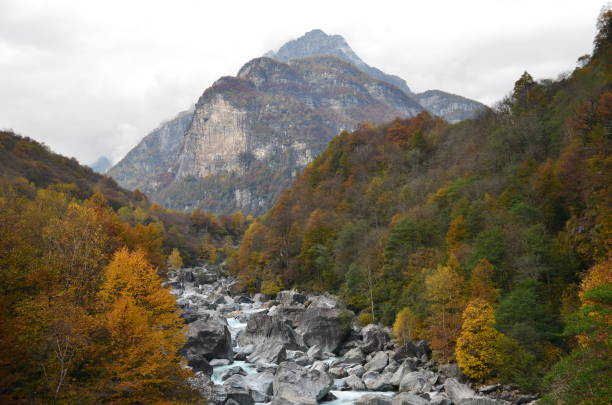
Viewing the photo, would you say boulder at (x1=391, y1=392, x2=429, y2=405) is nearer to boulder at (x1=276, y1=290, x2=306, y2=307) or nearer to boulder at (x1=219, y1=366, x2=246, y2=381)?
boulder at (x1=219, y1=366, x2=246, y2=381)

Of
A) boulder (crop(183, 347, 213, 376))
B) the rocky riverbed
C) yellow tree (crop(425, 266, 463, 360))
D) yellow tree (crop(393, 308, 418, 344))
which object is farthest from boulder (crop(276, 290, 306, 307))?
yellow tree (crop(425, 266, 463, 360))

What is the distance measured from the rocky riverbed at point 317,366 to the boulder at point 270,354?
0.34 feet

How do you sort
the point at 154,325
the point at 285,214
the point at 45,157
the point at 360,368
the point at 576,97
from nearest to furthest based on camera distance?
the point at 154,325 < the point at 360,368 < the point at 576,97 < the point at 285,214 < the point at 45,157

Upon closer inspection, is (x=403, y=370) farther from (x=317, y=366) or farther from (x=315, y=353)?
(x=315, y=353)

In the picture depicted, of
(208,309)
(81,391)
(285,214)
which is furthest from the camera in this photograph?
(285,214)

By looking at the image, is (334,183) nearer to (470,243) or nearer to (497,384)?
(470,243)

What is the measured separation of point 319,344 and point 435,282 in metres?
14.8

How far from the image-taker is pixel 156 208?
152250 mm

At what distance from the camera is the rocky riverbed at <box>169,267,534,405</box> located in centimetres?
2803

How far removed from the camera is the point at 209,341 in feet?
125

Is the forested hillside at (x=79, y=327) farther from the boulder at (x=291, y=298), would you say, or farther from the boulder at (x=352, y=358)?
the boulder at (x=291, y=298)

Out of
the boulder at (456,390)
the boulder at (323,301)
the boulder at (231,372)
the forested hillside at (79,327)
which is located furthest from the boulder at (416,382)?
the boulder at (323,301)

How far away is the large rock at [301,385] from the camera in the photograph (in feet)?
93.7

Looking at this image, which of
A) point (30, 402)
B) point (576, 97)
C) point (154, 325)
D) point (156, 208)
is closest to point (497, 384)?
point (154, 325)
